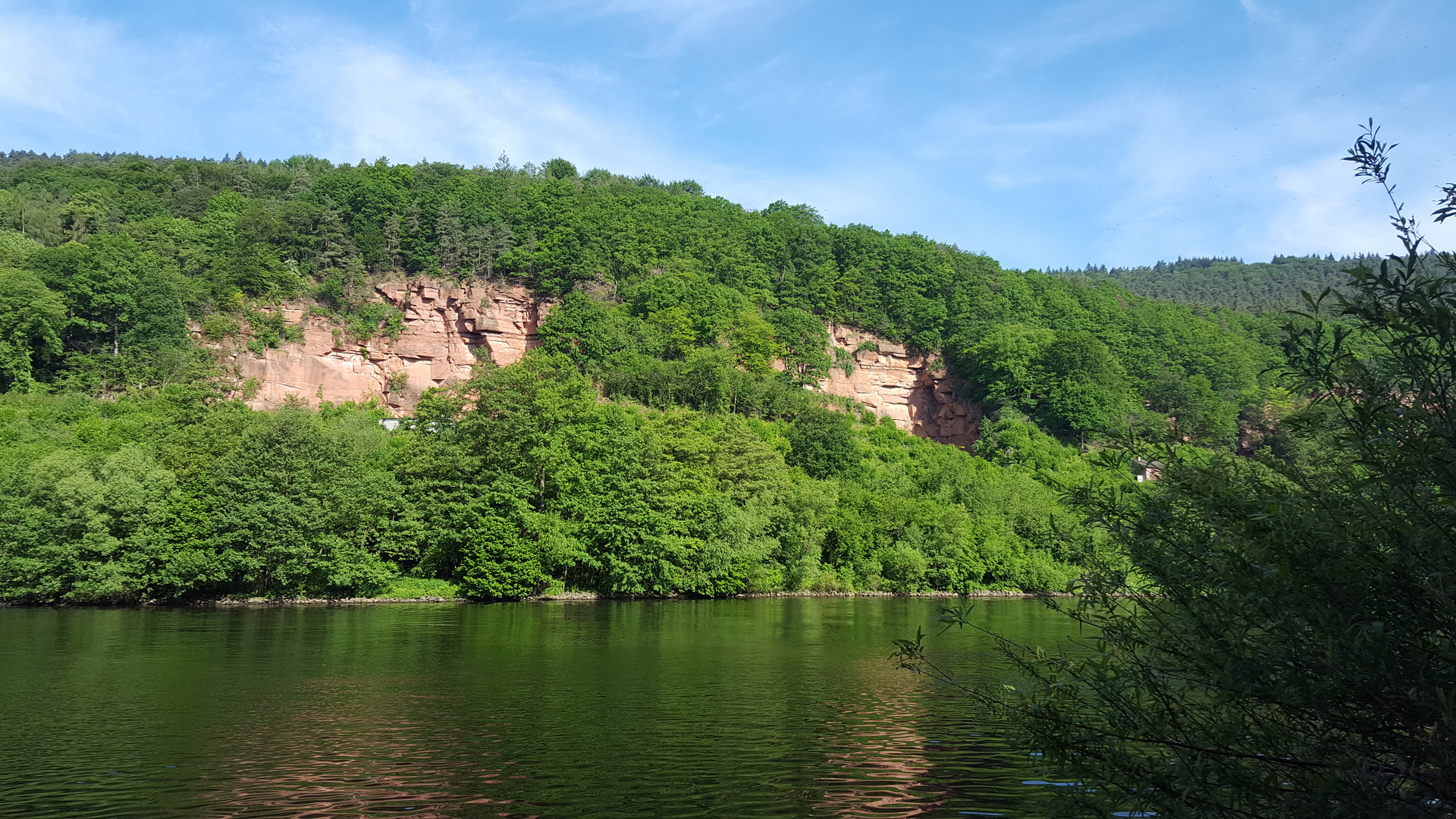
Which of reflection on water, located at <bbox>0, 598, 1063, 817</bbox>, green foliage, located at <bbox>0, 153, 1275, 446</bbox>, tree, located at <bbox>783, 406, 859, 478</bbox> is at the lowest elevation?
reflection on water, located at <bbox>0, 598, 1063, 817</bbox>

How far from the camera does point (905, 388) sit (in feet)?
352

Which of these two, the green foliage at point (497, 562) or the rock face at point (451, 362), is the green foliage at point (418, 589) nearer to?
the green foliage at point (497, 562)

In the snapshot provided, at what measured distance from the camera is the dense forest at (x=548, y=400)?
48531 mm

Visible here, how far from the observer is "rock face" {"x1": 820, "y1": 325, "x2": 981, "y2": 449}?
103m

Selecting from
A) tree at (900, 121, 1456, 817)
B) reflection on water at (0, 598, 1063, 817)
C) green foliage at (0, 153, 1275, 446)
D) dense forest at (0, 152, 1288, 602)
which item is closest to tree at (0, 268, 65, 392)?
dense forest at (0, 152, 1288, 602)

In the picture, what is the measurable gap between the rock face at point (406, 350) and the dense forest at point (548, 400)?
2.40 m

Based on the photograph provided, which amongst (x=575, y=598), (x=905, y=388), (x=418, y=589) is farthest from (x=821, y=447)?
(x=905, y=388)

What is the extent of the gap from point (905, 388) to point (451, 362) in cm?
5065

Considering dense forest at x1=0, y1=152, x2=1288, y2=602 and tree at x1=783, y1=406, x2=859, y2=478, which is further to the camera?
tree at x1=783, y1=406, x2=859, y2=478

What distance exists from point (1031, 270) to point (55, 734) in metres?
135

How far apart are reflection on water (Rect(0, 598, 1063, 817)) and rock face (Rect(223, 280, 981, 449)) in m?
46.8

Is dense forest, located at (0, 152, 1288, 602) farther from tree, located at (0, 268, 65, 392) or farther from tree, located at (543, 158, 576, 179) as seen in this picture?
tree, located at (543, 158, 576, 179)

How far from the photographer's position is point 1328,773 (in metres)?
6.36

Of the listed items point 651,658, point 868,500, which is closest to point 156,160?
point 868,500
